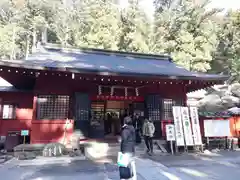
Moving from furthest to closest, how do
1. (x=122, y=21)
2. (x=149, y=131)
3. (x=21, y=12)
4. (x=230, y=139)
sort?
(x=21, y=12) → (x=122, y=21) → (x=230, y=139) → (x=149, y=131)

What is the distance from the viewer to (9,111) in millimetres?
11414

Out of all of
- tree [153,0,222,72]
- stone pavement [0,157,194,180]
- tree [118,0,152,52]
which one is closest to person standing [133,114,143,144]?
stone pavement [0,157,194,180]

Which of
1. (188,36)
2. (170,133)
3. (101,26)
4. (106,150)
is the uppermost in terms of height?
(101,26)

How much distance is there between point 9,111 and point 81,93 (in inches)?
207

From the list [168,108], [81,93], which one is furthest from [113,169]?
[168,108]

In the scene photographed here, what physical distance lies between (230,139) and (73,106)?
7243 millimetres

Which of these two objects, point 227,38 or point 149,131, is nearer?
point 149,131

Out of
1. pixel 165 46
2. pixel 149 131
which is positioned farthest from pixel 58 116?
pixel 165 46

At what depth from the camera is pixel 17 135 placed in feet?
29.0

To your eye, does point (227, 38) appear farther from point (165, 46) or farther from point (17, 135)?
point (17, 135)

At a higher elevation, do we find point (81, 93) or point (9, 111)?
point (81, 93)

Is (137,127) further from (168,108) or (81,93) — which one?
(81,93)

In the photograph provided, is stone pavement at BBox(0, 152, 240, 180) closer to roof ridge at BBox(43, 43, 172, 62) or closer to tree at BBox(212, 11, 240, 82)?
roof ridge at BBox(43, 43, 172, 62)

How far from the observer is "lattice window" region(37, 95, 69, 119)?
852 centimetres
